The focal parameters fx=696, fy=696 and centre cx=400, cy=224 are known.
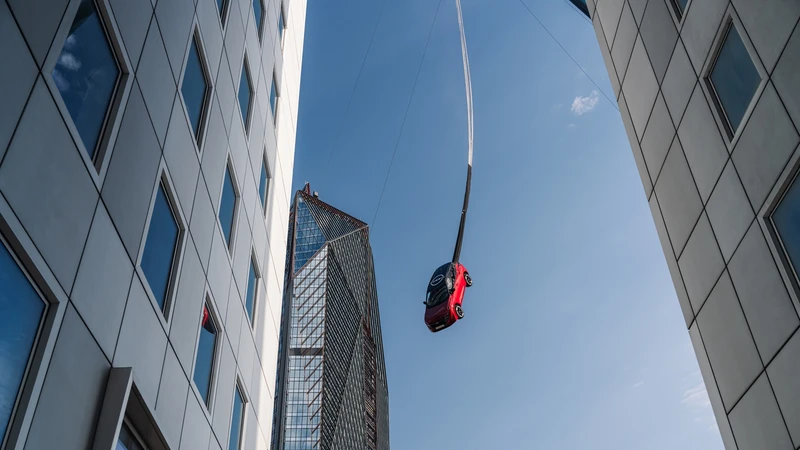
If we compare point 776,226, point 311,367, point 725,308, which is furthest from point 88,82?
point 311,367

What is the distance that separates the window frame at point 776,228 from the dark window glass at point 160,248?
1180 cm

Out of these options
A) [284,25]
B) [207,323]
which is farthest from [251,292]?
[284,25]

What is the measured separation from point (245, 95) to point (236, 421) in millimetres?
10352

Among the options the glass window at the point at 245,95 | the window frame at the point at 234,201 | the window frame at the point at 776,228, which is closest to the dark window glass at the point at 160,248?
the window frame at the point at 234,201

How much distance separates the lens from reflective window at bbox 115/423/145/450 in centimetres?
1194

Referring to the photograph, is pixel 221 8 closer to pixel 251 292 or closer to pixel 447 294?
pixel 251 292

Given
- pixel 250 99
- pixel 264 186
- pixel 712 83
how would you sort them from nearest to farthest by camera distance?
1. pixel 712 83
2. pixel 250 99
3. pixel 264 186

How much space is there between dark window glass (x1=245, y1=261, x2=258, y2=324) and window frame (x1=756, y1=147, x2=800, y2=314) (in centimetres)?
1514

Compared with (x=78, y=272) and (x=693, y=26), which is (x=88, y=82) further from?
(x=693, y=26)

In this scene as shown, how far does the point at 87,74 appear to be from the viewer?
10.9 m

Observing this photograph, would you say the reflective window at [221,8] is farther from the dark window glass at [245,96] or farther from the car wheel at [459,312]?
the car wheel at [459,312]

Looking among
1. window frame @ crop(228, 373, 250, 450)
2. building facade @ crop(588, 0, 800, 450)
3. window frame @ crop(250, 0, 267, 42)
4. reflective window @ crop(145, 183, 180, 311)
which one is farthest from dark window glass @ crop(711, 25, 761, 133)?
window frame @ crop(250, 0, 267, 42)

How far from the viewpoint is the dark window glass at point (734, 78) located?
13836 mm

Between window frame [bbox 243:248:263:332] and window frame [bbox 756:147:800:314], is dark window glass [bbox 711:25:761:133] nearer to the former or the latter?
window frame [bbox 756:147:800:314]
